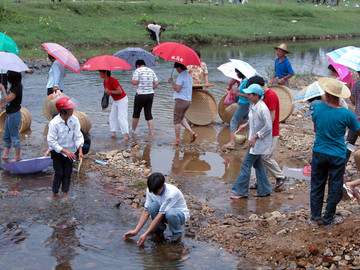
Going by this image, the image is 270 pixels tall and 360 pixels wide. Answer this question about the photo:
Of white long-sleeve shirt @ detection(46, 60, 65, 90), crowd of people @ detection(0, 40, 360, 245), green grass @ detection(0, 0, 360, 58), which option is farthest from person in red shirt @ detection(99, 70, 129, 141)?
green grass @ detection(0, 0, 360, 58)

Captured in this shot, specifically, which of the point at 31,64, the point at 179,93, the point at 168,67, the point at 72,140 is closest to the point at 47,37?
the point at 31,64

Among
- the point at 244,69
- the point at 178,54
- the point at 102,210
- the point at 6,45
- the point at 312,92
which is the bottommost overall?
the point at 102,210

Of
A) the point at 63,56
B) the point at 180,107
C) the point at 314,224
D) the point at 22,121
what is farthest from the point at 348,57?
the point at 22,121

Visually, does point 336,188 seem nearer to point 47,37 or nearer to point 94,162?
point 94,162

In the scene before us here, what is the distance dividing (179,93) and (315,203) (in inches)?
181

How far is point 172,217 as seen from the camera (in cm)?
580

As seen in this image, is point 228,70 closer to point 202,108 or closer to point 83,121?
point 202,108

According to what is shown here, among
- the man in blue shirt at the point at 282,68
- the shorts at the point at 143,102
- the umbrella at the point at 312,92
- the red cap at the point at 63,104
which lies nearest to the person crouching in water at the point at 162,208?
the red cap at the point at 63,104

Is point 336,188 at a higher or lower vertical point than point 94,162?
higher

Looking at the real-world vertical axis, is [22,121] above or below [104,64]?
below

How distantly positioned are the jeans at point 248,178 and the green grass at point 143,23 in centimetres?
1639

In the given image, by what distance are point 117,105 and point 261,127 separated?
4.07m

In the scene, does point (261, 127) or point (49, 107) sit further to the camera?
point (49, 107)

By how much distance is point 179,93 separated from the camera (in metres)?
9.80
